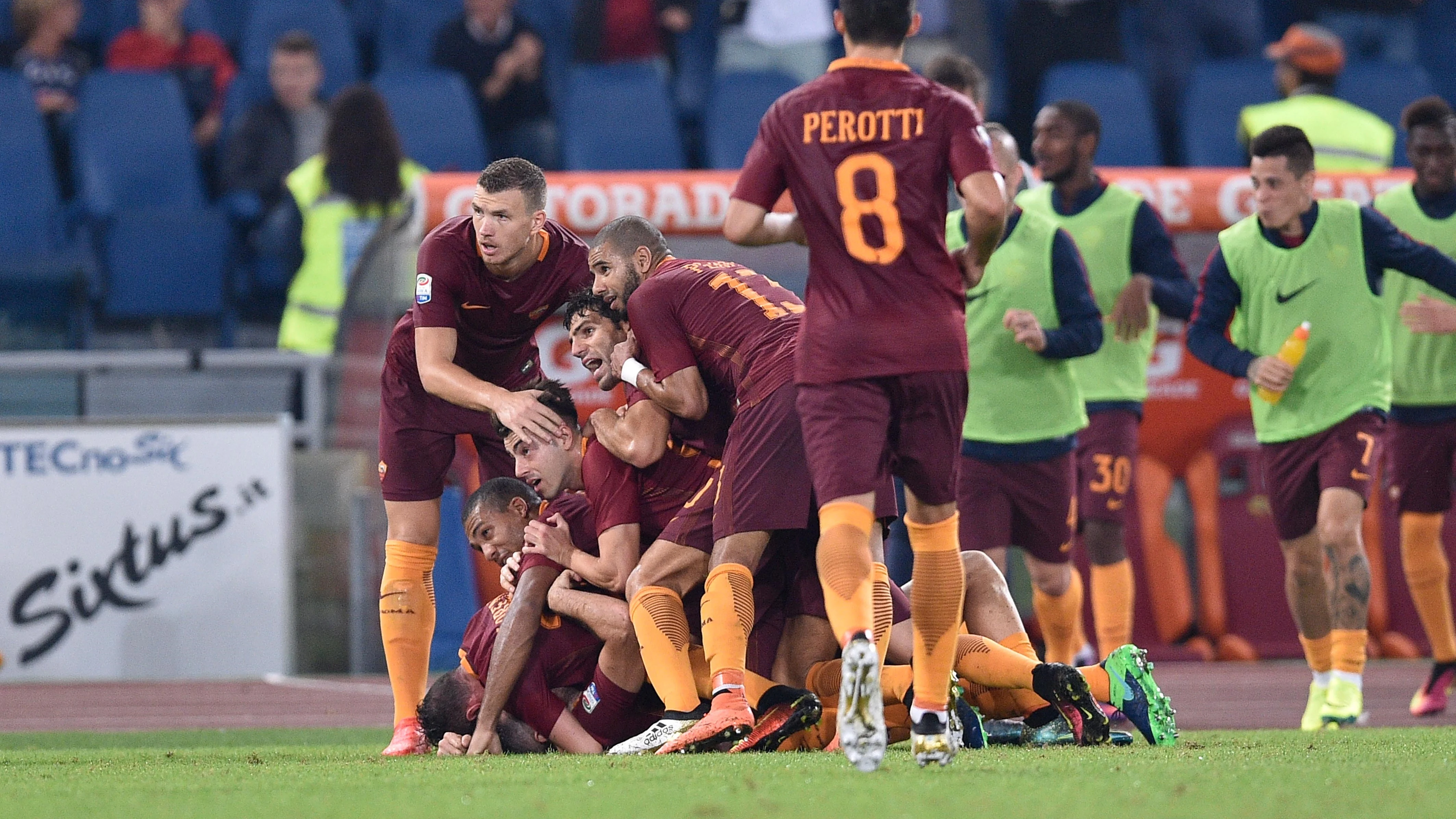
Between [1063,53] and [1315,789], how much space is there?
34.6 ft

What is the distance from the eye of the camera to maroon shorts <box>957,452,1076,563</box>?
7930 mm

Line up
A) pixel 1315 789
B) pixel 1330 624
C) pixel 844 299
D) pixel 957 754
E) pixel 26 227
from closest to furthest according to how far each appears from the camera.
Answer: pixel 1315 789
pixel 844 299
pixel 957 754
pixel 1330 624
pixel 26 227

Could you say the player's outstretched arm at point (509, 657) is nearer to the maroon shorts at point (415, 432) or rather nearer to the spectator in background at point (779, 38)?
the maroon shorts at point (415, 432)

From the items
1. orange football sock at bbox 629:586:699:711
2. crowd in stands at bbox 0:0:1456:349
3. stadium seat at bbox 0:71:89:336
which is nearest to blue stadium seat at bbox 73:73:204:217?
crowd in stands at bbox 0:0:1456:349

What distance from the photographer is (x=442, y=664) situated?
1054 centimetres

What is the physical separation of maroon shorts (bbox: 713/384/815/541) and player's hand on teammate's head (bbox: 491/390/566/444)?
0.73m

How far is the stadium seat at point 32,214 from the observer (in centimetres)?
1208

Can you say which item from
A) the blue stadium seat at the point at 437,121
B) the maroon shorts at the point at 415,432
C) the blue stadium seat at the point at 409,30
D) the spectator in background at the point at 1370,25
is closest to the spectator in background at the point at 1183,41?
the spectator in background at the point at 1370,25

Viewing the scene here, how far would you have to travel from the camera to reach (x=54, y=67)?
13.5 m

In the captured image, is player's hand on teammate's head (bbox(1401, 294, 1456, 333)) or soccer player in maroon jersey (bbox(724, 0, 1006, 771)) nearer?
soccer player in maroon jersey (bbox(724, 0, 1006, 771))

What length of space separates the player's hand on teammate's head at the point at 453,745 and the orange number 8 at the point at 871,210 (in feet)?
7.37

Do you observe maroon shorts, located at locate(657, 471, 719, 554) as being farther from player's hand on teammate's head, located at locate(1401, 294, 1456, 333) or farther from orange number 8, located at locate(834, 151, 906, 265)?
player's hand on teammate's head, located at locate(1401, 294, 1456, 333)

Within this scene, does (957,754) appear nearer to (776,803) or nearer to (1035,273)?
(776,803)

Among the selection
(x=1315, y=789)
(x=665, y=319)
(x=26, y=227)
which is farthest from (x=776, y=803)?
(x=26, y=227)
